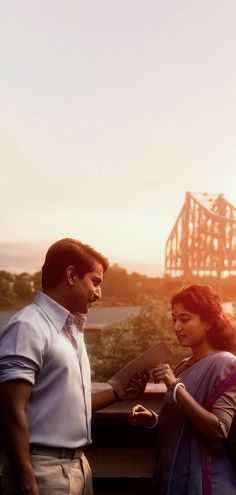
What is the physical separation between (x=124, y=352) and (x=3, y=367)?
12.2 m

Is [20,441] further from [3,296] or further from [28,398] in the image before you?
[3,296]

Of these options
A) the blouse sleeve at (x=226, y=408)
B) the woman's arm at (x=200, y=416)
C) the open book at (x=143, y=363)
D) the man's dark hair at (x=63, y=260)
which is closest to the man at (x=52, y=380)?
the man's dark hair at (x=63, y=260)

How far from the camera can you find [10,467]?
6.87ft

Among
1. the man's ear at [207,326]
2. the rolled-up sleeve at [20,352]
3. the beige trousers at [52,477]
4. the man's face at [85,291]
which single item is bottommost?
the beige trousers at [52,477]

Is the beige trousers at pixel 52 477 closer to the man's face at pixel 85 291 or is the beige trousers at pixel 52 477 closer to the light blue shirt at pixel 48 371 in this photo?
the light blue shirt at pixel 48 371

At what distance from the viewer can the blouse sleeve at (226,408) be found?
2357 millimetres

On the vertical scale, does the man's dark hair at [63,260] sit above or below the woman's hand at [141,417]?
above

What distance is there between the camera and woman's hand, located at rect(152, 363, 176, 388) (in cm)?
245

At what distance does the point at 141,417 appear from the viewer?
267 centimetres

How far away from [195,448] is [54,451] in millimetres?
552

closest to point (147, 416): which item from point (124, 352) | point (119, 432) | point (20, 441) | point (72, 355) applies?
point (119, 432)

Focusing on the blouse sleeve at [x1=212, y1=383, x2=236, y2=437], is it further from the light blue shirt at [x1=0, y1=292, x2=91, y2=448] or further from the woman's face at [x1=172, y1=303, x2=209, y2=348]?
the light blue shirt at [x1=0, y1=292, x2=91, y2=448]

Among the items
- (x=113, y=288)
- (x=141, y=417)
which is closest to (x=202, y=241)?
(x=113, y=288)

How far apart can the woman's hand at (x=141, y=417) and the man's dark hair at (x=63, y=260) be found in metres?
→ 0.69
